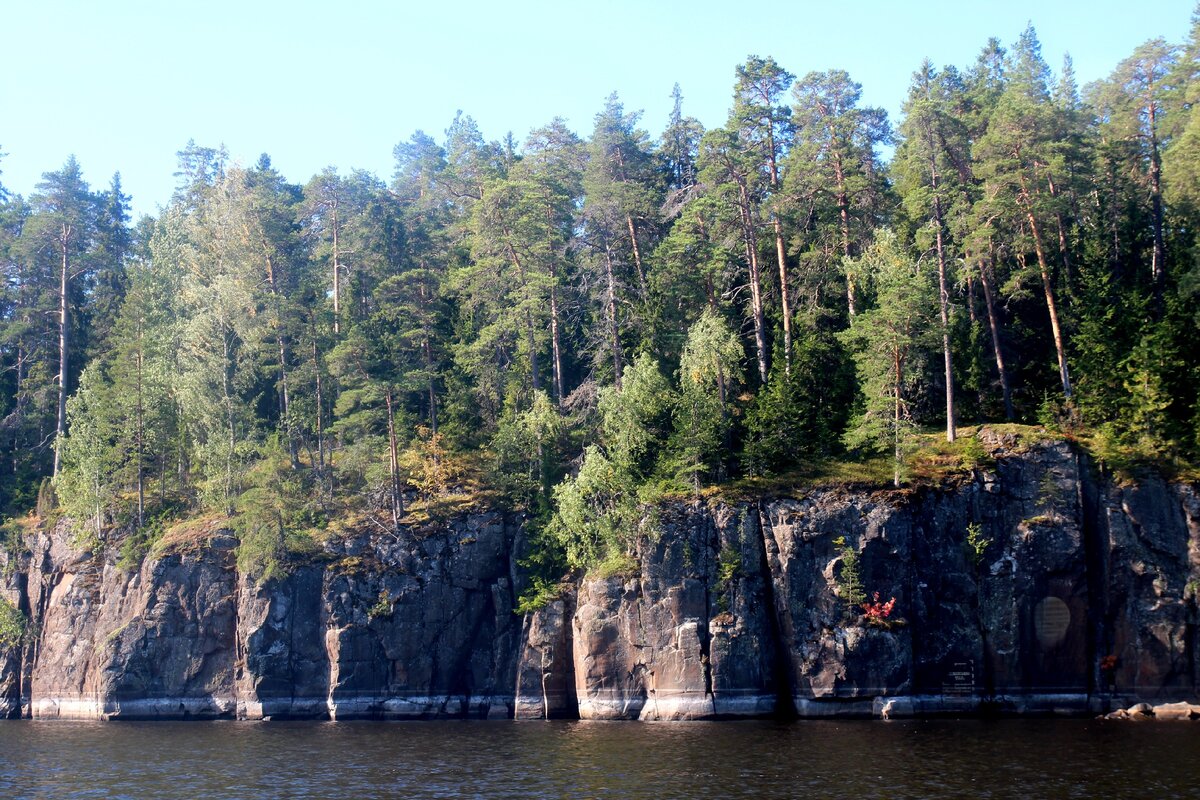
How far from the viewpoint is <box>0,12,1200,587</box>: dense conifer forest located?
47.1 m

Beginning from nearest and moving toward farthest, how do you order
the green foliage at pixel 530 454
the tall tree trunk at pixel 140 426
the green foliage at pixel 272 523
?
the green foliage at pixel 272 523 < the green foliage at pixel 530 454 < the tall tree trunk at pixel 140 426

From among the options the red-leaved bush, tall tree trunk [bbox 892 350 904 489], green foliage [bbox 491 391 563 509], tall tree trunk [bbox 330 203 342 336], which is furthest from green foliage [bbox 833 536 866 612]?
tall tree trunk [bbox 330 203 342 336]

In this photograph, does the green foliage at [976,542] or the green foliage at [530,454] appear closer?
the green foliage at [976,542]

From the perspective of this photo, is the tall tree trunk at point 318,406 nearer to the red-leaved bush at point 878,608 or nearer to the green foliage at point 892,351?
the green foliage at point 892,351

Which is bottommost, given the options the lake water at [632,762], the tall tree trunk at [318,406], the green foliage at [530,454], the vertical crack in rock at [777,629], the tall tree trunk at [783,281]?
the lake water at [632,762]

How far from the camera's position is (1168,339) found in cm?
4378

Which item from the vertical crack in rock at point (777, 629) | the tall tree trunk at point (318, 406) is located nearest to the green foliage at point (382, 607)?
the tall tree trunk at point (318, 406)

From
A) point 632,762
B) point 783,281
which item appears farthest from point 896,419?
point 632,762

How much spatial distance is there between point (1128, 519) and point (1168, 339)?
8344 mm

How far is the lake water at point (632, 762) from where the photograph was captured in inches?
1064

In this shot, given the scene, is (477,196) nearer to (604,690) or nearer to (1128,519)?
(604,690)

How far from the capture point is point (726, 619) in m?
43.8

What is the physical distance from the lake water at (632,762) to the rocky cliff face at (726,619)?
10.0ft

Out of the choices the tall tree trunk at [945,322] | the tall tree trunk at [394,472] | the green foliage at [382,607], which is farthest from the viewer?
the tall tree trunk at [394,472]
